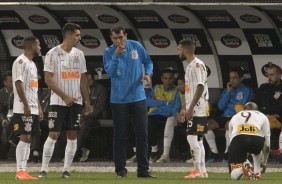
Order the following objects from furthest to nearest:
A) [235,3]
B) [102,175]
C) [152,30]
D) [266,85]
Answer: [152,30]
[266,85]
[235,3]
[102,175]

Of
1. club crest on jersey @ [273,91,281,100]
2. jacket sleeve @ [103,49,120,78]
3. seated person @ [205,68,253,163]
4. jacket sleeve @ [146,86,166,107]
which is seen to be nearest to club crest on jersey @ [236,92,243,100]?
seated person @ [205,68,253,163]

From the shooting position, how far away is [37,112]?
670 inches

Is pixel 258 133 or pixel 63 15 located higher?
pixel 63 15

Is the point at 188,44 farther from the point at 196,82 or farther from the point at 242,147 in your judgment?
the point at 242,147

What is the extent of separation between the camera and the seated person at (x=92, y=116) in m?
21.7

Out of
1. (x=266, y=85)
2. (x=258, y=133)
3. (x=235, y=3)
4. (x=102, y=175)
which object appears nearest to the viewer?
(x=258, y=133)

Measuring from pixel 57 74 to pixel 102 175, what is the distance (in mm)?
1943

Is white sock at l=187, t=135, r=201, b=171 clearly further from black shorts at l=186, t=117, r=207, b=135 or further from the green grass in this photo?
the green grass

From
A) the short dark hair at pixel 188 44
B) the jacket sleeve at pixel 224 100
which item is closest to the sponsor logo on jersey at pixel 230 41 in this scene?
the jacket sleeve at pixel 224 100

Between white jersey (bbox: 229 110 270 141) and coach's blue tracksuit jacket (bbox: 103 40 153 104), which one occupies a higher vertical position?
coach's blue tracksuit jacket (bbox: 103 40 153 104)

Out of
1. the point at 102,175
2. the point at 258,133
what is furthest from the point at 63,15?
the point at 258,133

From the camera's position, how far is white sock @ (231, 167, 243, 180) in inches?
636

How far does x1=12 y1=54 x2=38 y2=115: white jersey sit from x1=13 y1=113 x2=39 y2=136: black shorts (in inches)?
3.0

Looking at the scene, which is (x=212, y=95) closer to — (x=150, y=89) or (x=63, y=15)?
(x=150, y=89)
